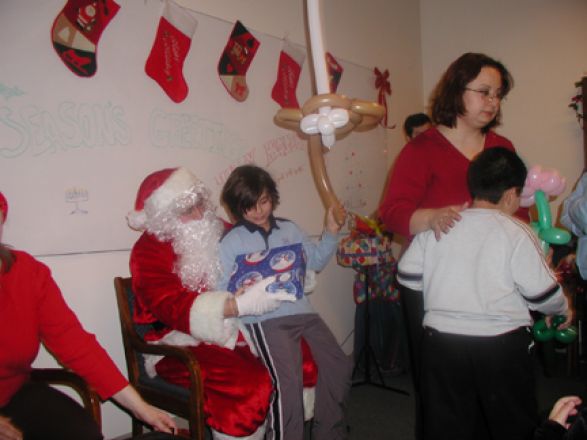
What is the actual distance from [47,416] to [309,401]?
1023 mm

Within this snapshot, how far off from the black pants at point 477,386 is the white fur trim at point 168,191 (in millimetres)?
1115

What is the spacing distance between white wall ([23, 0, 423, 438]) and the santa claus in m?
0.27

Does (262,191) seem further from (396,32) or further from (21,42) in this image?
(396,32)

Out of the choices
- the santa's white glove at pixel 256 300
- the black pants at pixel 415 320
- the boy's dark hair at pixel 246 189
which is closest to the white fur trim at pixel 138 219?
the boy's dark hair at pixel 246 189

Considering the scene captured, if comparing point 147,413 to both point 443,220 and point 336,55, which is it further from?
point 336,55

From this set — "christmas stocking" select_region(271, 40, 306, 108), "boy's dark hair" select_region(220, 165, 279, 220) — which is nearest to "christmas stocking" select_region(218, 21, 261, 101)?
"christmas stocking" select_region(271, 40, 306, 108)

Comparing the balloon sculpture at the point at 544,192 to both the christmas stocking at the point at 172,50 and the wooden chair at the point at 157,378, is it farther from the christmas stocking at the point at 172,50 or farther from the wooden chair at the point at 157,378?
the christmas stocking at the point at 172,50

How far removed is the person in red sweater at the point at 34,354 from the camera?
4.26ft

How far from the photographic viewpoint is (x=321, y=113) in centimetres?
62

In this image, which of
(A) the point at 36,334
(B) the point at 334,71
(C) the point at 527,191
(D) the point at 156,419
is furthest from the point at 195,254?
(B) the point at 334,71

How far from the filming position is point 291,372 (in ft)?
5.90

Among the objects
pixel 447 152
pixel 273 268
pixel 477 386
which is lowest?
pixel 477 386

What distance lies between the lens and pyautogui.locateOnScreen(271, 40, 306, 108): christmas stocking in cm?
281

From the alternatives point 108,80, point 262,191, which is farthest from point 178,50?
point 262,191
